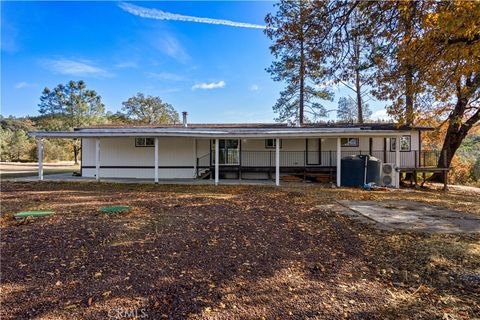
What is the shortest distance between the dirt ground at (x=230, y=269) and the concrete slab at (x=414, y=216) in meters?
0.63

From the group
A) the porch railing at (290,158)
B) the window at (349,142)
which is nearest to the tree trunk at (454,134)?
the porch railing at (290,158)

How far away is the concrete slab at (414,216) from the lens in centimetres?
546

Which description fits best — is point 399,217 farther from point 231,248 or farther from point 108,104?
point 108,104

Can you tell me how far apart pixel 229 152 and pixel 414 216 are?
33.8ft

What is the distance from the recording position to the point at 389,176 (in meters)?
12.7

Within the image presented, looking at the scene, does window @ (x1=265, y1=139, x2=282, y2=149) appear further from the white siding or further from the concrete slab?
the concrete slab

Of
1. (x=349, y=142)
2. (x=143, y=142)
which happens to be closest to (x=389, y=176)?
(x=349, y=142)

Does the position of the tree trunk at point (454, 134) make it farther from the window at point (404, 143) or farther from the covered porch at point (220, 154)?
the window at point (404, 143)

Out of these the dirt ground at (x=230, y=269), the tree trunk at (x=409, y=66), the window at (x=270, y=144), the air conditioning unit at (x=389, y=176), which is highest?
the tree trunk at (x=409, y=66)

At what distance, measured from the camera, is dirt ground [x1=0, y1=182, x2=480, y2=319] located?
8.29 feet

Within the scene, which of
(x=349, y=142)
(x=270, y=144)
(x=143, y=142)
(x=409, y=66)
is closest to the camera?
(x=409, y=66)

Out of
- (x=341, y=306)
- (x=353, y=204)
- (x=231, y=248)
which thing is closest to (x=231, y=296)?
(x=341, y=306)

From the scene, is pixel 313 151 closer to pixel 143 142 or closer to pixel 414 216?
pixel 414 216

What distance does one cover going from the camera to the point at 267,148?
1534 centimetres
